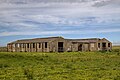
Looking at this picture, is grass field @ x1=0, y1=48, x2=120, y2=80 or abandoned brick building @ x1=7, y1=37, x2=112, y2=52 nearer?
Result: grass field @ x1=0, y1=48, x2=120, y2=80

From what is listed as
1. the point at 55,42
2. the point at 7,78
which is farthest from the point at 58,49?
the point at 7,78

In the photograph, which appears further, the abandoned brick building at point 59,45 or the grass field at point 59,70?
the abandoned brick building at point 59,45

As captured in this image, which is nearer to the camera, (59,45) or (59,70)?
(59,70)

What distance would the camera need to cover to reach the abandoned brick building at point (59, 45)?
8000 centimetres

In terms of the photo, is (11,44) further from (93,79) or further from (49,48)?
(93,79)

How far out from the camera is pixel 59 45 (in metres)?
84.2

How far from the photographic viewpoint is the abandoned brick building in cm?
8000

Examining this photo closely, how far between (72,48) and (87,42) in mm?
7348

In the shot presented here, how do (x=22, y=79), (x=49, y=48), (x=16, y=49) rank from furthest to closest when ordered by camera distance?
(x=16, y=49)
(x=49, y=48)
(x=22, y=79)

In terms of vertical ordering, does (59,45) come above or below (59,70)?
below

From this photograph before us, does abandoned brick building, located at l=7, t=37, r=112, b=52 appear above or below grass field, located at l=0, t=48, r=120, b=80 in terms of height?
below

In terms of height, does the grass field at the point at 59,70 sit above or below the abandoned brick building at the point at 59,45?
above

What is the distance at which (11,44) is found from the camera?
99.2m

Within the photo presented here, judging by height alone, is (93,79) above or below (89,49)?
above
